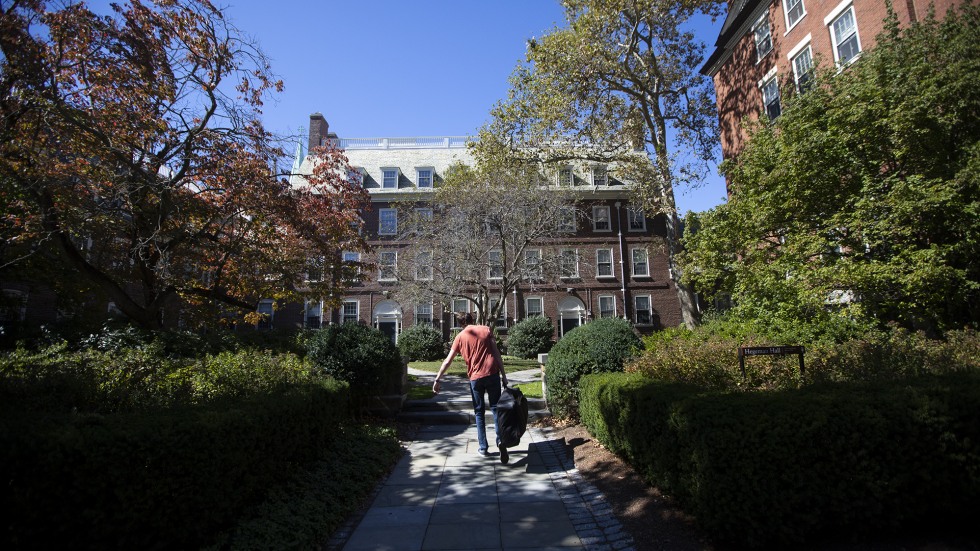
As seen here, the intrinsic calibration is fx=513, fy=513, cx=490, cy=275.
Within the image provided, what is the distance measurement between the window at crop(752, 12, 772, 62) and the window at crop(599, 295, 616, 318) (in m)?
16.0

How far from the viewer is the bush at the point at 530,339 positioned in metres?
26.2

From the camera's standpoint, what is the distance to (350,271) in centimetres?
1128

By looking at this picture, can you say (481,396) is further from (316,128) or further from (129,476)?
(316,128)

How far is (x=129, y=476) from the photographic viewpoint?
320cm

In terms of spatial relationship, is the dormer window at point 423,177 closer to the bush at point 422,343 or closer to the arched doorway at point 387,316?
the arched doorway at point 387,316

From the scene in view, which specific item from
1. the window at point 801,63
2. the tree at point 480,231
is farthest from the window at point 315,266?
the window at point 801,63

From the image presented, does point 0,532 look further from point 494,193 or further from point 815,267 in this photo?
point 494,193

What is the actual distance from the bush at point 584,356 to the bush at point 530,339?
17101mm

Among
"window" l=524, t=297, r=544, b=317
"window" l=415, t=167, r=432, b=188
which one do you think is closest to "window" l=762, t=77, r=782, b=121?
"window" l=524, t=297, r=544, b=317

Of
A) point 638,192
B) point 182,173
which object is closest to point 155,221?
point 182,173

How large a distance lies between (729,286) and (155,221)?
11472 millimetres

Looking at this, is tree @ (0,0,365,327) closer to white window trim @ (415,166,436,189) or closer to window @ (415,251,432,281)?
window @ (415,251,432,281)

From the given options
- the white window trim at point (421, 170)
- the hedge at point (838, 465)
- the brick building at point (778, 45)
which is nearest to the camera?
the hedge at point (838, 465)

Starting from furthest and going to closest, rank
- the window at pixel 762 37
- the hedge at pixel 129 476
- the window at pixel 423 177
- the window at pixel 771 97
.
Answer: the window at pixel 423 177 < the window at pixel 762 37 < the window at pixel 771 97 < the hedge at pixel 129 476
